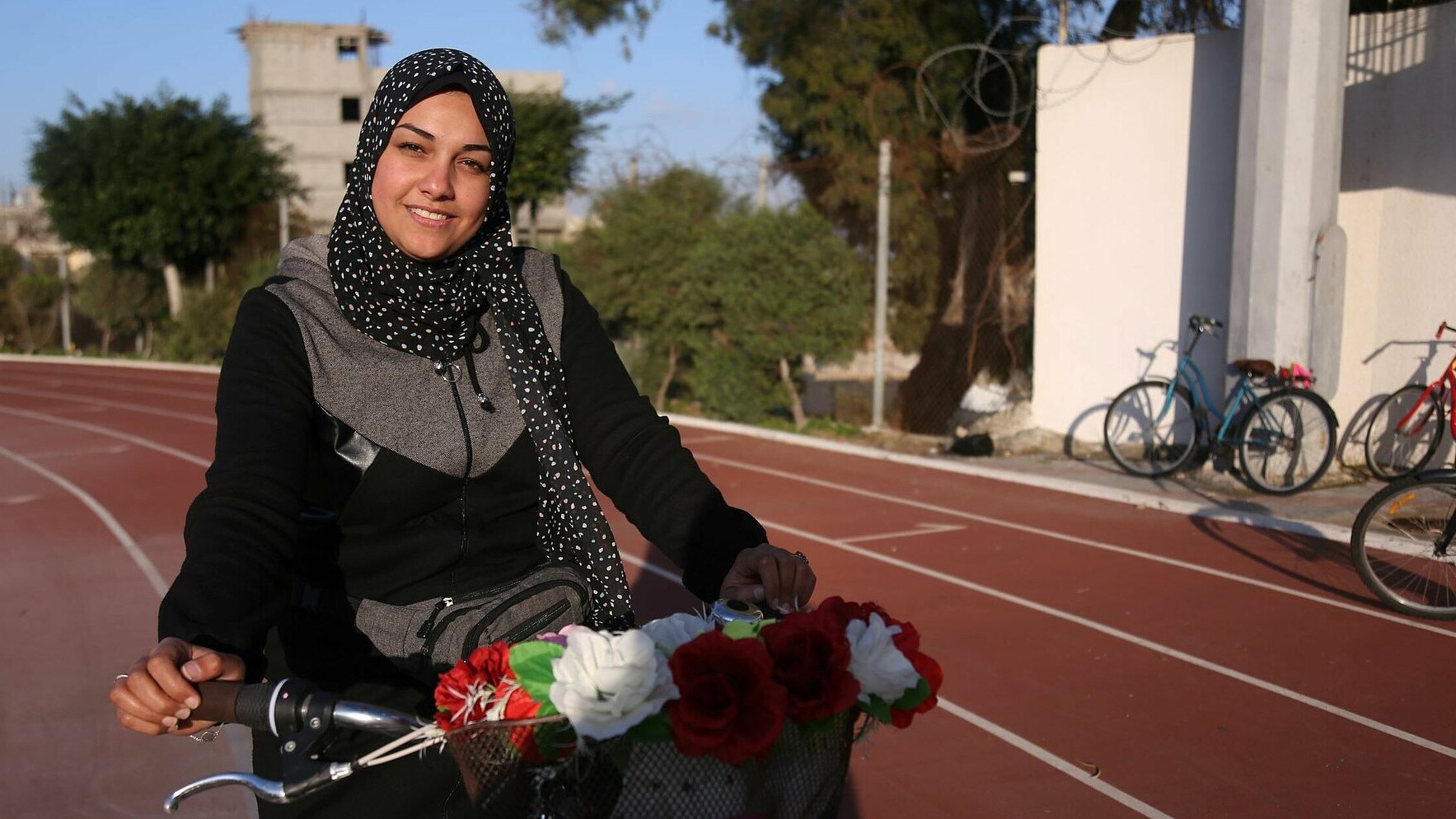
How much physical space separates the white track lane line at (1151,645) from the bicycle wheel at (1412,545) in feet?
4.46

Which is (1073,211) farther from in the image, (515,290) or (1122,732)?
(515,290)

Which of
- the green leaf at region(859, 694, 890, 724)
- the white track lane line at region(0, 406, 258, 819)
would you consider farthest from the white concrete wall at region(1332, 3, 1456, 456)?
the green leaf at region(859, 694, 890, 724)

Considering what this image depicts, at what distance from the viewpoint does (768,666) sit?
150cm

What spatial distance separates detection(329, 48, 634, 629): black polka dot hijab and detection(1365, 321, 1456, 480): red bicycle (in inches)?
346

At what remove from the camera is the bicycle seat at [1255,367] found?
32.6ft

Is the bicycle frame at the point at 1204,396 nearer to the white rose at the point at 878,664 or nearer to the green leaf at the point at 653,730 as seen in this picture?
the white rose at the point at 878,664

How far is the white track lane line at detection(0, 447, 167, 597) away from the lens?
8.31 m

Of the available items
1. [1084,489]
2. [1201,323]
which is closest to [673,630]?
[1084,489]

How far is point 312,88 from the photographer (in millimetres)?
57938

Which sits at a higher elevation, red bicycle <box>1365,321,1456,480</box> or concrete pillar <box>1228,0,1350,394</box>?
concrete pillar <box>1228,0,1350,394</box>

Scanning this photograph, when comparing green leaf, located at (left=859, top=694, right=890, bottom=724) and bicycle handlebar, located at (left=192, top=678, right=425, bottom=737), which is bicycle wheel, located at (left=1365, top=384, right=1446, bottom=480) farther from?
bicycle handlebar, located at (left=192, top=678, right=425, bottom=737)

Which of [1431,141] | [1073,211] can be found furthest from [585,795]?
[1073,211]

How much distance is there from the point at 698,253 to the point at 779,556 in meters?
15.5

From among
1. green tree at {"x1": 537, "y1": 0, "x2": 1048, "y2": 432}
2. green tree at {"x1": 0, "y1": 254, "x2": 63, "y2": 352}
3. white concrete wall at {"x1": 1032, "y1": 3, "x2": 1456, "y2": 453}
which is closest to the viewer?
white concrete wall at {"x1": 1032, "y1": 3, "x2": 1456, "y2": 453}
